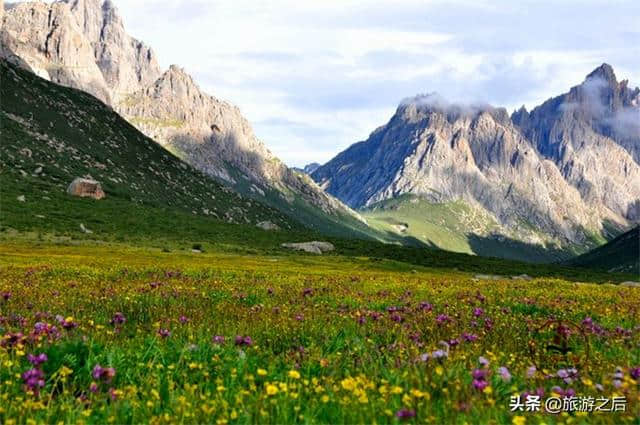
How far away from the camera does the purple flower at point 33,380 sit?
555 cm

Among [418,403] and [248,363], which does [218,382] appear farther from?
[418,403]

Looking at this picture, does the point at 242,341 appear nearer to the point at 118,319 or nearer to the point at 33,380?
the point at 118,319

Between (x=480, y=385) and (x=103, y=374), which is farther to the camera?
(x=103, y=374)

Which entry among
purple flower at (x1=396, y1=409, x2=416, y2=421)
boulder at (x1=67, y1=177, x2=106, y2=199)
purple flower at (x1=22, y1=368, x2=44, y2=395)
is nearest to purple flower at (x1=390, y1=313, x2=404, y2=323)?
purple flower at (x1=396, y1=409, x2=416, y2=421)

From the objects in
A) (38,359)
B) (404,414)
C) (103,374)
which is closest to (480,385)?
(404,414)

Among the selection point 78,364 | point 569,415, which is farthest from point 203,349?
point 569,415

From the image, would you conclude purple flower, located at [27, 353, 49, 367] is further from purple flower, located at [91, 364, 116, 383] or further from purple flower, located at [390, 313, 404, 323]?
purple flower, located at [390, 313, 404, 323]

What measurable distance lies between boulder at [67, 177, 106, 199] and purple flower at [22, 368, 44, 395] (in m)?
172

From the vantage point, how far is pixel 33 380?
18.3ft

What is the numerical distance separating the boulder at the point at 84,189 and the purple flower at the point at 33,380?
171716mm

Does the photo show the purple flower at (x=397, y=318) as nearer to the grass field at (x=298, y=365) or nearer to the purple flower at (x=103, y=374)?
the grass field at (x=298, y=365)

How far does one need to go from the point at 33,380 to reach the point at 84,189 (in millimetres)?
174679

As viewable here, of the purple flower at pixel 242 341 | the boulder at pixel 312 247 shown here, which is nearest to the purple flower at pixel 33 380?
the purple flower at pixel 242 341

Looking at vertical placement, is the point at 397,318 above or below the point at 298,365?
above
